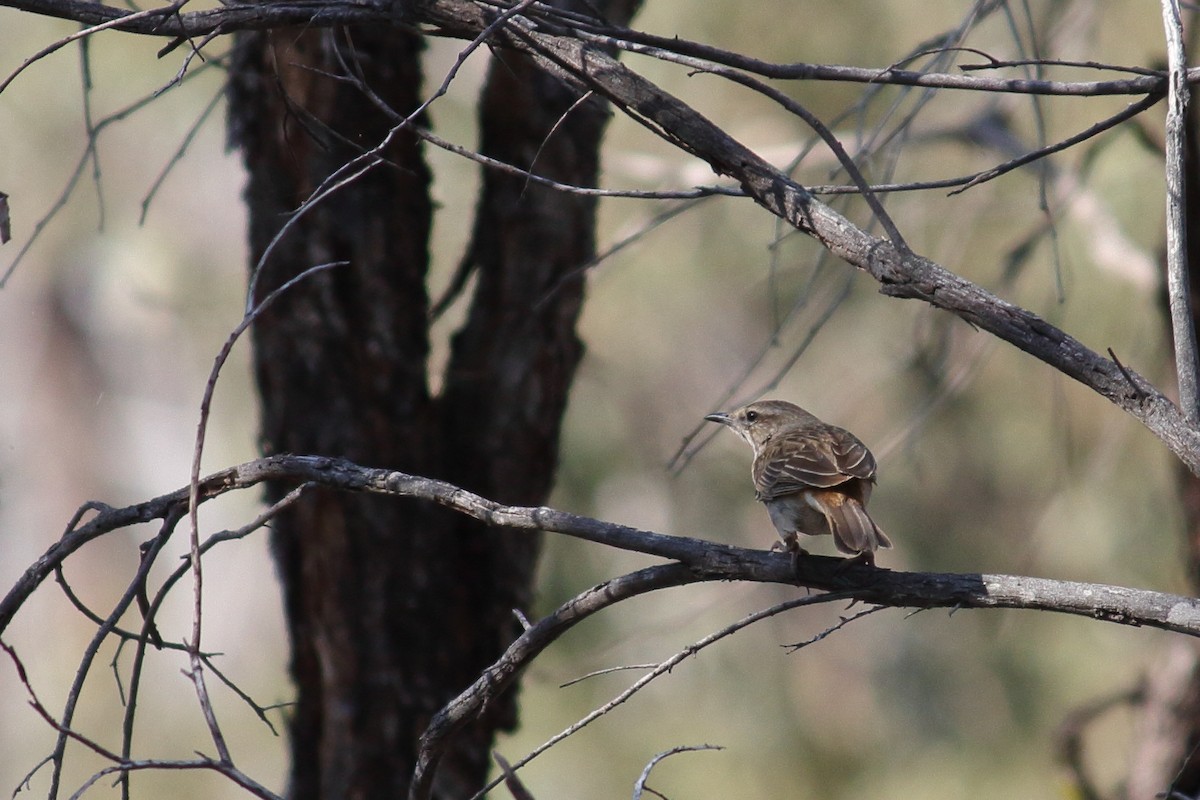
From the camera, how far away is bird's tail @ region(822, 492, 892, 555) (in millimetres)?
2826

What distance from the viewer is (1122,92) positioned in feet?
7.06

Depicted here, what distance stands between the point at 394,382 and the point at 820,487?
1.43m

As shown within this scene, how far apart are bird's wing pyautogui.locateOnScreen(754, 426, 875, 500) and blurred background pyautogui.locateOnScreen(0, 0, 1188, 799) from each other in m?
4.20

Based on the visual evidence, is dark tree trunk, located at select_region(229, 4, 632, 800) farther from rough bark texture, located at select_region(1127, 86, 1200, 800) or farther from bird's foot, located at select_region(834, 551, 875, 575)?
rough bark texture, located at select_region(1127, 86, 1200, 800)

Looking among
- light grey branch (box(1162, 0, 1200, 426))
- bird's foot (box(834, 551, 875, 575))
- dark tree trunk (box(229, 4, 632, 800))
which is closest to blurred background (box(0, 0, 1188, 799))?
dark tree trunk (box(229, 4, 632, 800))

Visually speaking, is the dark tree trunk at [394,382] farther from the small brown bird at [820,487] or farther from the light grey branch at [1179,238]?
the light grey branch at [1179,238]

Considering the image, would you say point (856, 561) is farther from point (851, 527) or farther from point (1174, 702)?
point (1174, 702)

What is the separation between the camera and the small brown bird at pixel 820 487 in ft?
9.89

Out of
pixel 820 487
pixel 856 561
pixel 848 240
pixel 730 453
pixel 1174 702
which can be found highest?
pixel 730 453

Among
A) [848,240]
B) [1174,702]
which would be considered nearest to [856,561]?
[848,240]

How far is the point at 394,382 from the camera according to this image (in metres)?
3.93

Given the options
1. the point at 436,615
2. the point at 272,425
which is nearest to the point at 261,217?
the point at 272,425

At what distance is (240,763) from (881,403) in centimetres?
659

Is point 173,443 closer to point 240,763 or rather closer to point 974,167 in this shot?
point 240,763
